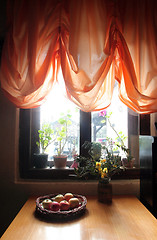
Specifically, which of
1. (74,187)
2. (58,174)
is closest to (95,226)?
(74,187)

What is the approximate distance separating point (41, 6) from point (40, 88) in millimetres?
653

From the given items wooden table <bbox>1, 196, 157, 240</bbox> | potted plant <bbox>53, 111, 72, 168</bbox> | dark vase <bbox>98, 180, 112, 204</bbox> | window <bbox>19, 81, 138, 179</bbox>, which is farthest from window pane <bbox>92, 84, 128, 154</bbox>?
wooden table <bbox>1, 196, 157, 240</bbox>

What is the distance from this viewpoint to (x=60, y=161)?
1902 millimetres

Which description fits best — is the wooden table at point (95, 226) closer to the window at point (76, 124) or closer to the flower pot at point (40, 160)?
the flower pot at point (40, 160)

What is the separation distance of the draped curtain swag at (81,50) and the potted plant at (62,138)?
36 centimetres

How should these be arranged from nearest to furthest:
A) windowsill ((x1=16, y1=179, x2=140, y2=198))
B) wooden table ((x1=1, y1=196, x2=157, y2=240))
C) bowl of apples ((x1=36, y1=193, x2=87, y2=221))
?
wooden table ((x1=1, y1=196, x2=157, y2=240))
bowl of apples ((x1=36, y1=193, x2=87, y2=221))
windowsill ((x1=16, y1=179, x2=140, y2=198))

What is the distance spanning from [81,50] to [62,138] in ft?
2.72

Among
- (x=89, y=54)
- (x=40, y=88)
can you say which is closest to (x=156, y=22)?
(x=89, y=54)

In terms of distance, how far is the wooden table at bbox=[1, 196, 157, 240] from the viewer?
115cm

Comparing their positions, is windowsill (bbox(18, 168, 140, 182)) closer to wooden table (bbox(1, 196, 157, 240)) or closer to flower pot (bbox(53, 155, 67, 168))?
flower pot (bbox(53, 155, 67, 168))

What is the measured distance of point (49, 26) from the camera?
1.62m

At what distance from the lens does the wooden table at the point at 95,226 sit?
115cm

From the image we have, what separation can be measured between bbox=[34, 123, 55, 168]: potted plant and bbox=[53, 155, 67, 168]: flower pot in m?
0.09

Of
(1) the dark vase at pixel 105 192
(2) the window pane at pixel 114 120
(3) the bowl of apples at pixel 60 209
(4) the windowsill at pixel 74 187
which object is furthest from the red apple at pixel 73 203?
(2) the window pane at pixel 114 120
